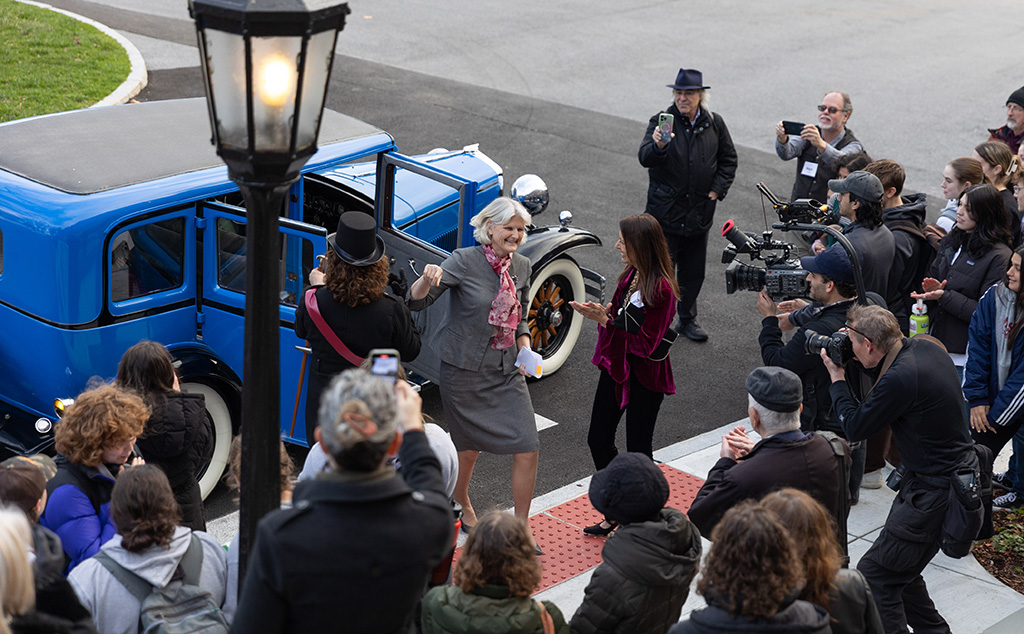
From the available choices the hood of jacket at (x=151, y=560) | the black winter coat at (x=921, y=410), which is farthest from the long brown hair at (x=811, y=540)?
the hood of jacket at (x=151, y=560)

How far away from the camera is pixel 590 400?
301 inches

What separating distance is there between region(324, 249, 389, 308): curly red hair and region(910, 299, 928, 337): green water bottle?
3544mm

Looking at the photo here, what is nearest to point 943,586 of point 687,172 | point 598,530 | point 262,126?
point 598,530

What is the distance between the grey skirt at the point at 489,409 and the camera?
18.5 ft

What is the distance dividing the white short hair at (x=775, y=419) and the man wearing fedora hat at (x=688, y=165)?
4.21m

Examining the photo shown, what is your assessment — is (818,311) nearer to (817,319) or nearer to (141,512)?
(817,319)

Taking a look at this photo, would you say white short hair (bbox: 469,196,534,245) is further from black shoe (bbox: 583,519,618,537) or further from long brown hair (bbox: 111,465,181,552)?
long brown hair (bbox: 111,465,181,552)

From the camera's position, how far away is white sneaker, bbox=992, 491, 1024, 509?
6.36 meters

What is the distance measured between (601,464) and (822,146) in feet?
12.7

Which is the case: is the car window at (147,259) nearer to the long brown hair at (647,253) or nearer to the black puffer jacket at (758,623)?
the long brown hair at (647,253)

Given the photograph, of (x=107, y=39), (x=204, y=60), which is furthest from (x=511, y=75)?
(x=204, y=60)

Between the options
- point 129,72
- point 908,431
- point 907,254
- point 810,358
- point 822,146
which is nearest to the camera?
point 908,431

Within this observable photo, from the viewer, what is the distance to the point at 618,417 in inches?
237

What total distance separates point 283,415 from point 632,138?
28.0ft
